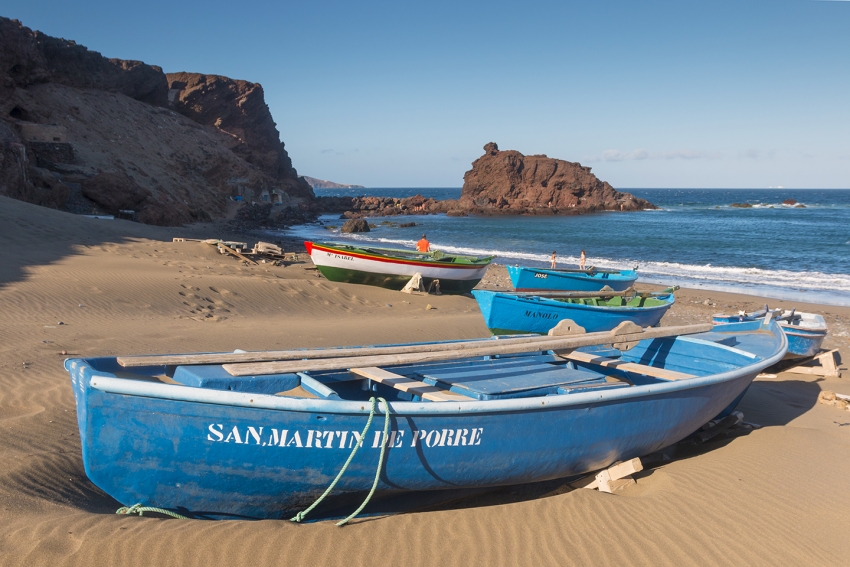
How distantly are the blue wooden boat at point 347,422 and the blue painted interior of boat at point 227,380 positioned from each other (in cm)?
1

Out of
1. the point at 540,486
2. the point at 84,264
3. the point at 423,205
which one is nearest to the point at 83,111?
the point at 84,264

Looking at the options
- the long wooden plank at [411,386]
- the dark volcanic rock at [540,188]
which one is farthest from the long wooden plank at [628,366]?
the dark volcanic rock at [540,188]

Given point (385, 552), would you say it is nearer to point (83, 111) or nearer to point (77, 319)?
point (77, 319)

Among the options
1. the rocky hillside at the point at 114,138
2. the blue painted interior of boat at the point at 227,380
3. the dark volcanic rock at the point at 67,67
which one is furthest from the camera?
the dark volcanic rock at the point at 67,67

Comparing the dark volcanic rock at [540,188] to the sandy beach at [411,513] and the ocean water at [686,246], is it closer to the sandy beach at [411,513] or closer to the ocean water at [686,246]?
the ocean water at [686,246]

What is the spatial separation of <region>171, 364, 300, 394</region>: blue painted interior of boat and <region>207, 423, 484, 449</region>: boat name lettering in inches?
28.1

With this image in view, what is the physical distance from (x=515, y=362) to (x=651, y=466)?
181 cm

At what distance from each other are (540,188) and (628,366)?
85.6 meters

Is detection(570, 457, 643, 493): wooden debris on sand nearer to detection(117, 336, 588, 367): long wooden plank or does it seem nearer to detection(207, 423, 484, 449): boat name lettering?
detection(117, 336, 588, 367): long wooden plank

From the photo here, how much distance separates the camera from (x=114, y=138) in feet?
147

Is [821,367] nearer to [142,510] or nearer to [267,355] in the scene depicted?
[267,355]

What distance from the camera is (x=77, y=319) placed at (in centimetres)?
1090

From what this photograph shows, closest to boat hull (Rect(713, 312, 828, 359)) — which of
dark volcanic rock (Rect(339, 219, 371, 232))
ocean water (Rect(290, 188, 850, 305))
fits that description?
ocean water (Rect(290, 188, 850, 305))

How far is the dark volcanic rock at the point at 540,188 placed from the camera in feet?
287
